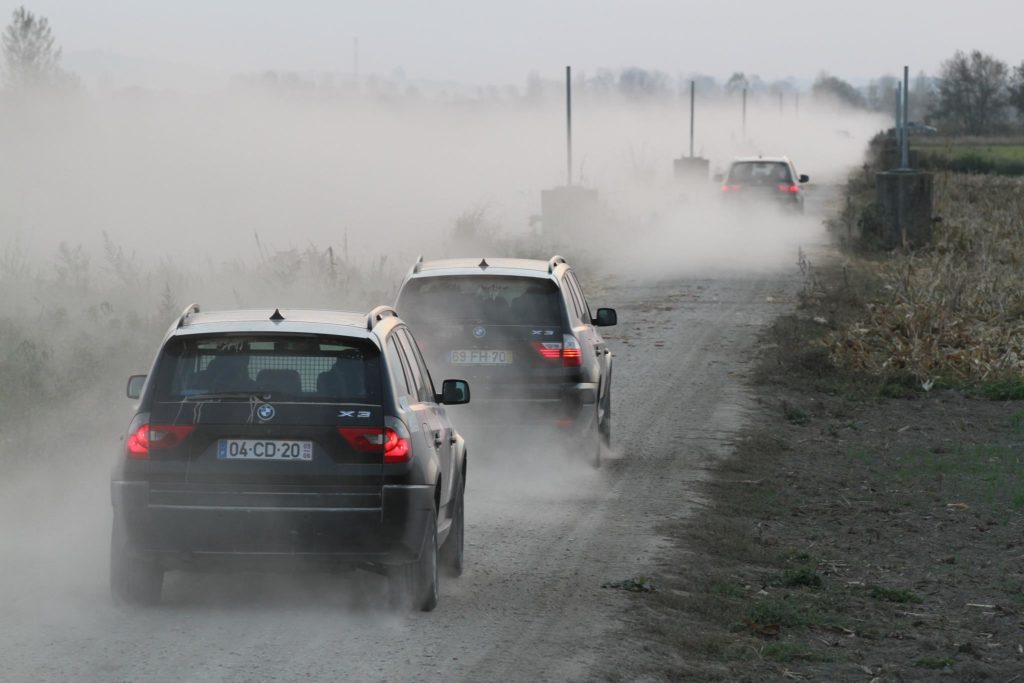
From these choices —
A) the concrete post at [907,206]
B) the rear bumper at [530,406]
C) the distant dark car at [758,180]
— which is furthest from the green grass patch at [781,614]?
the distant dark car at [758,180]

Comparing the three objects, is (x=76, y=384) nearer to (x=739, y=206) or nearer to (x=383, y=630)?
(x=383, y=630)

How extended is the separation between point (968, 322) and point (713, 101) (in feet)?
442

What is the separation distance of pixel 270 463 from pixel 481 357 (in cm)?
502

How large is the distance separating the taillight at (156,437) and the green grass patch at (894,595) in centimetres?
432

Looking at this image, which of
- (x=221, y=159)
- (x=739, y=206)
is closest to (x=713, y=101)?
(x=221, y=159)

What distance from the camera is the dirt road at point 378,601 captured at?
7.36 meters

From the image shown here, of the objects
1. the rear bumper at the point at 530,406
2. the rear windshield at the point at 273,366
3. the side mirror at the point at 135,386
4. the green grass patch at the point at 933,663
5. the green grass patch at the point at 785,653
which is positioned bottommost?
the green grass patch at the point at 933,663

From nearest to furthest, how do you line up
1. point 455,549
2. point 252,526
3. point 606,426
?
point 252,526 → point 455,549 → point 606,426

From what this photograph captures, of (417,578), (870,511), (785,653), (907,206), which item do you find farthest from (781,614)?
(907,206)

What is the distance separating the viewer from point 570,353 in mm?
12891

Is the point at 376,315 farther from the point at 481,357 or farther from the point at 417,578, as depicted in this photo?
the point at 481,357

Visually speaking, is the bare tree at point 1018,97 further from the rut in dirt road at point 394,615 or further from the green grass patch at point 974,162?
the rut in dirt road at point 394,615

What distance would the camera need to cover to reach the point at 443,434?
912cm

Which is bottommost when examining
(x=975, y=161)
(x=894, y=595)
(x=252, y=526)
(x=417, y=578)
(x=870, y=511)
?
(x=870, y=511)
